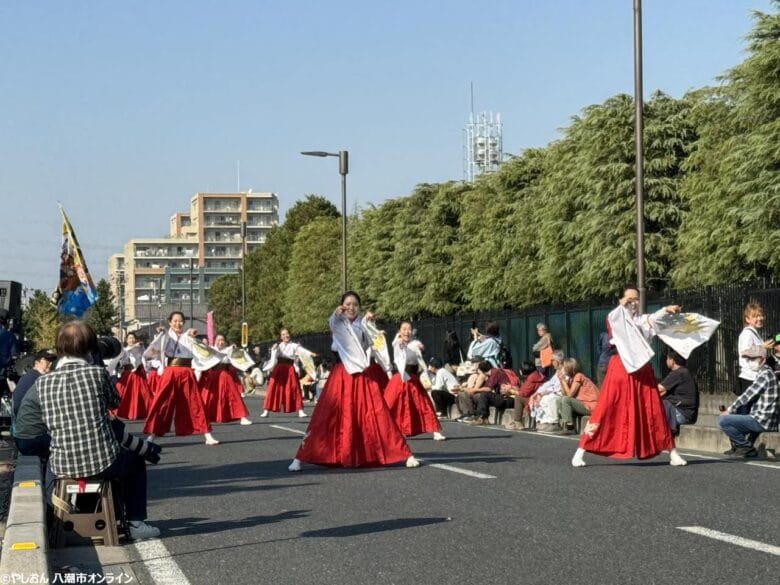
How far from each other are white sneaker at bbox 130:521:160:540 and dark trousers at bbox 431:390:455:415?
19241mm

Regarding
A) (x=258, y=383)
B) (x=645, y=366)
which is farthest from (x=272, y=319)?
(x=645, y=366)

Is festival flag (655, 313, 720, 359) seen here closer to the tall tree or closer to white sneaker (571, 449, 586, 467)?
white sneaker (571, 449, 586, 467)

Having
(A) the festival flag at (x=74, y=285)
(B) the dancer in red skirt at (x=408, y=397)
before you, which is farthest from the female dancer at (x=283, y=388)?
(B) the dancer in red skirt at (x=408, y=397)

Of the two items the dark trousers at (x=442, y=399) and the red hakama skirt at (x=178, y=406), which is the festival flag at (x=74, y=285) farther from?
the red hakama skirt at (x=178, y=406)

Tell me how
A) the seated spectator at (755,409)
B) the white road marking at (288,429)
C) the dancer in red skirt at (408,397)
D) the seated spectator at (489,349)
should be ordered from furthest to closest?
the seated spectator at (489,349)
the white road marking at (288,429)
the dancer in red skirt at (408,397)
the seated spectator at (755,409)

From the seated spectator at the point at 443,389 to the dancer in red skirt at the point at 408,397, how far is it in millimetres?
7475

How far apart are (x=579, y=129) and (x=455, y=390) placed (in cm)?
1491

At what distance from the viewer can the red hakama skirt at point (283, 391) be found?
3070cm

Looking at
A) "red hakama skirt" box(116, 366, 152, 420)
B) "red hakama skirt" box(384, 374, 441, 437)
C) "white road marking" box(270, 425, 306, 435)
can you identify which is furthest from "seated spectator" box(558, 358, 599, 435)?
"red hakama skirt" box(116, 366, 152, 420)

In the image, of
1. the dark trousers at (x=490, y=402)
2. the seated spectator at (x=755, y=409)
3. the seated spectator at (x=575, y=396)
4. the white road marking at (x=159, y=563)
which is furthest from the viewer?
the dark trousers at (x=490, y=402)

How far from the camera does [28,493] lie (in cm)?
1027

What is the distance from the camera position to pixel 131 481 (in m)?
9.38

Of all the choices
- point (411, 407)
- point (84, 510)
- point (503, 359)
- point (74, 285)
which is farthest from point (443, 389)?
point (84, 510)

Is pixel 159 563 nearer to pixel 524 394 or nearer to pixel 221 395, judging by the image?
pixel 524 394
